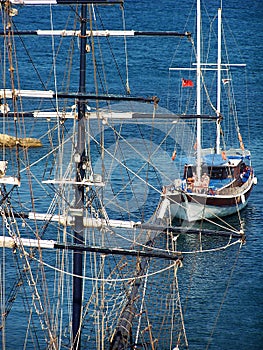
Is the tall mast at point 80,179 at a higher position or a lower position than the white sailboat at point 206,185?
higher

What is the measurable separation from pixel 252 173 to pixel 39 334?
40021 millimetres

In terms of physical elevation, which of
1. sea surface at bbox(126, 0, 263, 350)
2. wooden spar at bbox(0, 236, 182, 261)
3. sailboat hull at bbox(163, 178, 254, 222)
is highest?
wooden spar at bbox(0, 236, 182, 261)

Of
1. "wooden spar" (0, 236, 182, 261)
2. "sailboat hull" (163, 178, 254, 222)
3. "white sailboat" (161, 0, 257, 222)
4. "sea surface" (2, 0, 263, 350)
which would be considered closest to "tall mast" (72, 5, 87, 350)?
"wooden spar" (0, 236, 182, 261)

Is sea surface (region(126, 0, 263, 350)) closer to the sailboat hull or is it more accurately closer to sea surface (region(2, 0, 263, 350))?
sea surface (region(2, 0, 263, 350))

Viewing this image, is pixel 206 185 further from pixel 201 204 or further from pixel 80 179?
pixel 80 179

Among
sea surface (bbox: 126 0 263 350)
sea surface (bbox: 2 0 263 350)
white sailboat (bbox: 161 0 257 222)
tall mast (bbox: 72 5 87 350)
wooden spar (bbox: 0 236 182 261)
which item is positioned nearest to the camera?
wooden spar (bbox: 0 236 182 261)

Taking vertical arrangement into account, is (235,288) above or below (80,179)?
below

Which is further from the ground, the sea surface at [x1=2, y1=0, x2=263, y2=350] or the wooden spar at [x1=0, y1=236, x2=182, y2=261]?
the wooden spar at [x1=0, y1=236, x2=182, y2=261]

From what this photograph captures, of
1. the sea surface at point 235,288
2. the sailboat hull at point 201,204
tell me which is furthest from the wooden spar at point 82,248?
the sailboat hull at point 201,204

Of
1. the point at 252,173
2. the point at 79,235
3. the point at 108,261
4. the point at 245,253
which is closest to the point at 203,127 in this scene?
the point at 252,173

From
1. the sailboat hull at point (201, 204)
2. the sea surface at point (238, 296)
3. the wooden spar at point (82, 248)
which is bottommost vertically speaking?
the sea surface at point (238, 296)

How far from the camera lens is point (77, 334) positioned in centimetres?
5078

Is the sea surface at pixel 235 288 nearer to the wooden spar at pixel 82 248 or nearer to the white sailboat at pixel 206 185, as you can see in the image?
the white sailboat at pixel 206 185

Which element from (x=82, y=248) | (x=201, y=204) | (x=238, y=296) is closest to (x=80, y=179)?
(x=82, y=248)
